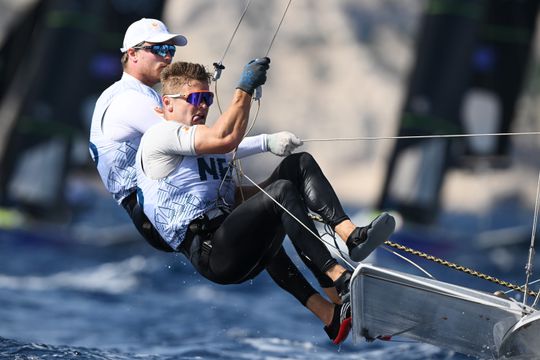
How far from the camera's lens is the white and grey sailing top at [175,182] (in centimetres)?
448

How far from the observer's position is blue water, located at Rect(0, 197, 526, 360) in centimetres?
635

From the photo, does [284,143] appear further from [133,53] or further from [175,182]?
[133,53]

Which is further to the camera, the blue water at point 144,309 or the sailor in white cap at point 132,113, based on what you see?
the blue water at point 144,309

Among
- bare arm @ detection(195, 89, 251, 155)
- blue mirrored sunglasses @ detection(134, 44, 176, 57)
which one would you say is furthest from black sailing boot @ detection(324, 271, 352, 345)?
blue mirrored sunglasses @ detection(134, 44, 176, 57)

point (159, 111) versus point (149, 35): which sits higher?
point (149, 35)

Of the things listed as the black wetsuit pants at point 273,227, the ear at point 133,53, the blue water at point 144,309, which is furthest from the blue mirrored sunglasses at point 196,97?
the blue water at point 144,309

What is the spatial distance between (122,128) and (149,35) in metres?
0.42

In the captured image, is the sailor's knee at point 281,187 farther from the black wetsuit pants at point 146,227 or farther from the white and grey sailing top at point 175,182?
the black wetsuit pants at point 146,227

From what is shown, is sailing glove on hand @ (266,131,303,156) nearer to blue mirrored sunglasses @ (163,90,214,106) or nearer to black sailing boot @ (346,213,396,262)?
blue mirrored sunglasses @ (163,90,214,106)

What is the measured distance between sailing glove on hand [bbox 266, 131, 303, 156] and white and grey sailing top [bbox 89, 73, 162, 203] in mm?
553

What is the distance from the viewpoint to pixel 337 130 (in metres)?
48.8

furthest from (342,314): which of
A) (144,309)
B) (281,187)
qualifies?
(144,309)

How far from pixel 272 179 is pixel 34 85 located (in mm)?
13203

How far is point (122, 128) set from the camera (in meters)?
4.84
